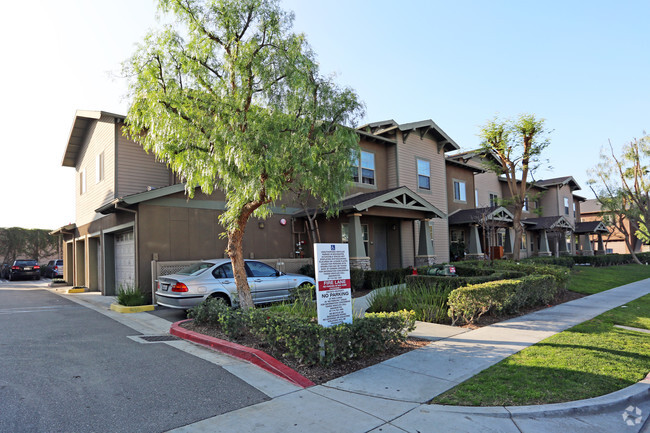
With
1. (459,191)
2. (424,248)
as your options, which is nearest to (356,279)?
(424,248)

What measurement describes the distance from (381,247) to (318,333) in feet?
44.9

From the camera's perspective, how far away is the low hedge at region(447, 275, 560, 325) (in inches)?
357

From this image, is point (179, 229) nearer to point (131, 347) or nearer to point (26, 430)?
point (131, 347)

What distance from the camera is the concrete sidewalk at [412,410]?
423 cm

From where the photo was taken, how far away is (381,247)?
1944 cm

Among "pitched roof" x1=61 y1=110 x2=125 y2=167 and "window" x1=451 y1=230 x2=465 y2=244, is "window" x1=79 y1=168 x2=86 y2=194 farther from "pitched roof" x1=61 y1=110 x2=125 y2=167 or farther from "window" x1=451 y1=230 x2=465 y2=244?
"window" x1=451 y1=230 x2=465 y2=244

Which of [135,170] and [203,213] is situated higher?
[135,170]

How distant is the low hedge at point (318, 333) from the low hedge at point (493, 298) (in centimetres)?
219

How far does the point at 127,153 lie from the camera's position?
1521cm

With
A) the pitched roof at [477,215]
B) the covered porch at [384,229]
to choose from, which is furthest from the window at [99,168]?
the pitched roof at [477,215]

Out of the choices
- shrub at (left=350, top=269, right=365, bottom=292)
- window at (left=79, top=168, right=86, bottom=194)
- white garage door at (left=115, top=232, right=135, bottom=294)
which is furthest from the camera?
window at (left=79, top=168, right=86, bottom=194)

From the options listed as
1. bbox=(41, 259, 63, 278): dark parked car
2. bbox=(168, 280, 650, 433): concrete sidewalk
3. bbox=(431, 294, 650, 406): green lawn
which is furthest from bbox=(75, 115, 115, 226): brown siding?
bbox=(431, 294, 650, 406): green lawn

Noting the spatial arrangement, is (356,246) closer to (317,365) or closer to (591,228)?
(317,365)

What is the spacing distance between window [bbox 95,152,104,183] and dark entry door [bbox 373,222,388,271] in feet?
38.5
